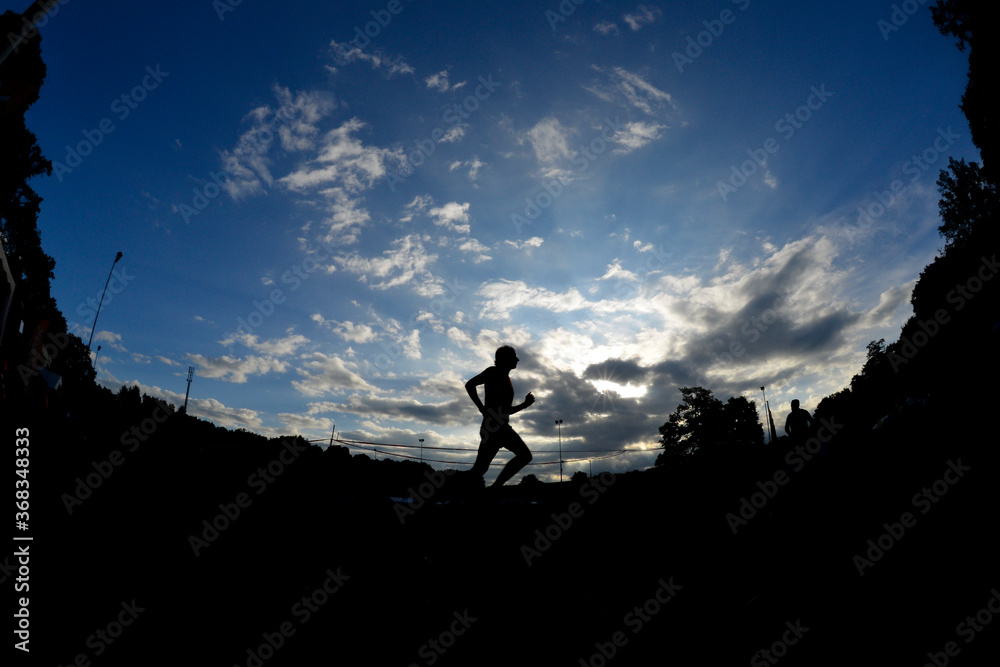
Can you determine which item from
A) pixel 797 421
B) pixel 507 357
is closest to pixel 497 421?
pixel 507 357

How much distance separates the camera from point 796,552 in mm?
5195

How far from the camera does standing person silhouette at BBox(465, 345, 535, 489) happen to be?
5.40m

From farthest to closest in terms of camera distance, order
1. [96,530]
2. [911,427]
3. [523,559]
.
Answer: [911,427], [523,559], [96,530]

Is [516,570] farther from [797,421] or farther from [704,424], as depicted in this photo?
[704,424]

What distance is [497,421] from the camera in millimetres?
5434

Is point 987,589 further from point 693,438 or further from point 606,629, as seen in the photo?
point 693,438

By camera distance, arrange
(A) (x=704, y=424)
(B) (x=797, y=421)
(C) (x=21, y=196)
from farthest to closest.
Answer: (A) (x=704, y=424), (C) (x=21, y=196), (B) (x=797, y=421)

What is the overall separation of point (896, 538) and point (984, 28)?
22.8 metres

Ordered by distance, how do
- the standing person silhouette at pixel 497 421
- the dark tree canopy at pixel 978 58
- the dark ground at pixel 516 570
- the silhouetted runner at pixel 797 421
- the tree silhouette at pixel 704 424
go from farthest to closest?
the tree silhouette at pixel 704 424
the dark tree canopy at pixel 978 58
the silhouetted runner at pixel 797 421
the standing person silhouette at pixel 497 421
the dark ground at pixel 516 570

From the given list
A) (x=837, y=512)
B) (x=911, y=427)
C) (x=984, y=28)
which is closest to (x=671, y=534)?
(x=837, y=512)

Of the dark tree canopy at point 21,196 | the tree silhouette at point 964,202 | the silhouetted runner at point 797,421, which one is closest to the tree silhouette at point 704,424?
the tree silhouette at point 964,202

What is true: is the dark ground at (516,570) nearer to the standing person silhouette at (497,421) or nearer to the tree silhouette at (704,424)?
the standing person silhouette at (497,421)

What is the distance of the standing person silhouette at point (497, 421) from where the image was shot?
5.40m

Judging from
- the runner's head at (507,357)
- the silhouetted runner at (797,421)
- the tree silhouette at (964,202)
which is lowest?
the silhouetted runner at (797,421)
